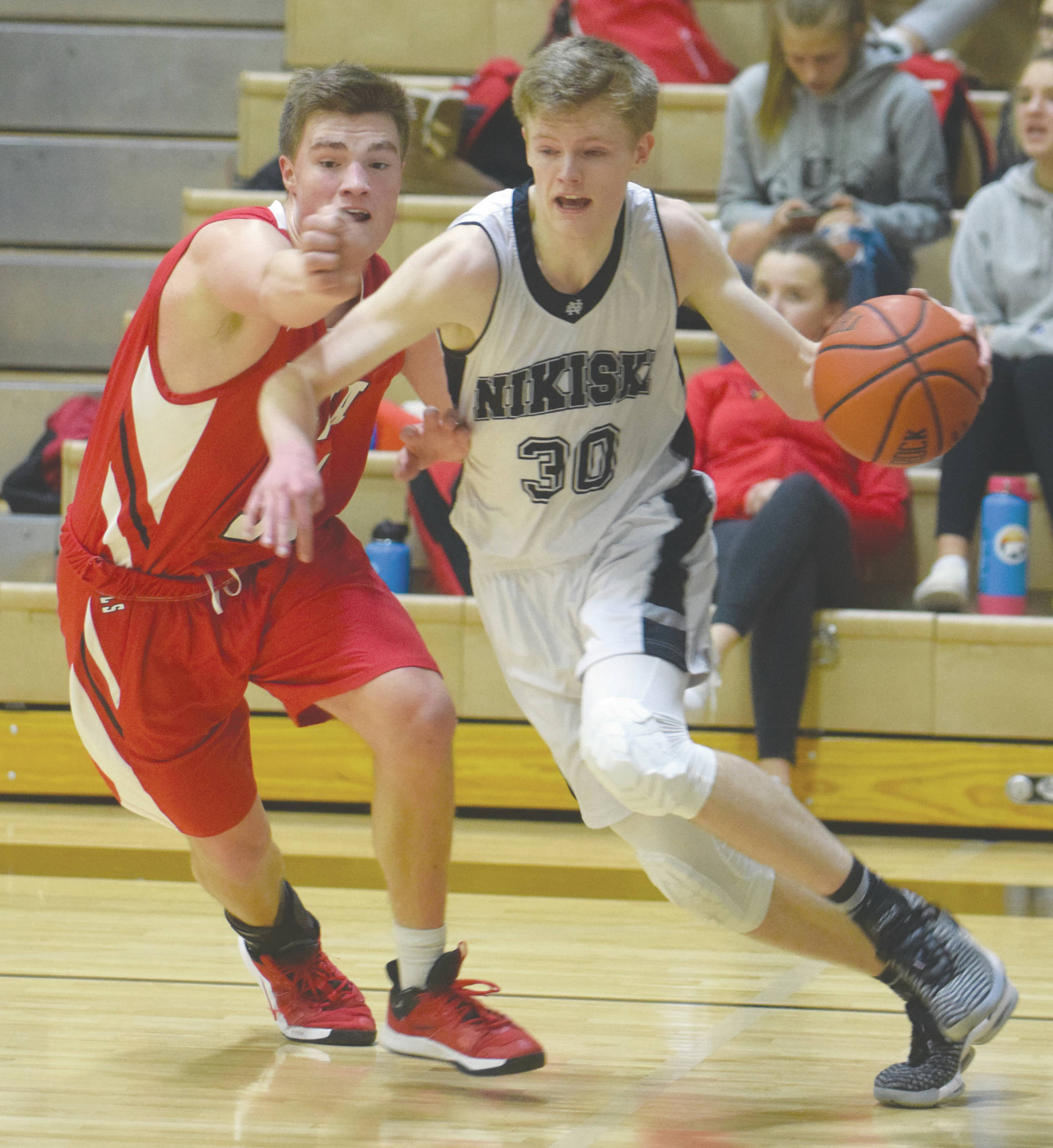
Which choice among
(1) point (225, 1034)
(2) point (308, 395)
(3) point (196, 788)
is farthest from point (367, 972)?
(2) point (308, 395)

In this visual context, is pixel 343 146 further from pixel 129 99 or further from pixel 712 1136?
pixel 129 99

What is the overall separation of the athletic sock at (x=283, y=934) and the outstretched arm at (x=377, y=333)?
0.74m

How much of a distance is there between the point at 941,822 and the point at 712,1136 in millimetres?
1806

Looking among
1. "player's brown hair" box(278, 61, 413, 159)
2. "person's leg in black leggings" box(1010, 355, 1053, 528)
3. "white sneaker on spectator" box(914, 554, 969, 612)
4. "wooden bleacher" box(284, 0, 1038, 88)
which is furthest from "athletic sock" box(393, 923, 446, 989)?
"wooden bleacher" box(284, 0, 1038, 88)

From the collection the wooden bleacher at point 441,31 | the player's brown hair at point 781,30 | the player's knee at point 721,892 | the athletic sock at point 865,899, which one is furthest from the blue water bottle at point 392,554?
the wooden bleacher at point 441,31

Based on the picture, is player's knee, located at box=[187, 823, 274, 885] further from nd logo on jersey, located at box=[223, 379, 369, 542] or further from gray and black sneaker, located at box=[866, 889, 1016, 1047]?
gray and black sneaker, located at box=[866, 889, 1016, 1047]

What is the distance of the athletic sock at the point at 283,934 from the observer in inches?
98.9

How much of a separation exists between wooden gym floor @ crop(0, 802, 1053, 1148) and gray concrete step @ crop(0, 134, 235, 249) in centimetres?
271

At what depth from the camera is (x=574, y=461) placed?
227cm

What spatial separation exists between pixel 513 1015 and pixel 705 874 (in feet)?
1.99

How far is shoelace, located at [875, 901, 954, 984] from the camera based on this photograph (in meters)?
2.14

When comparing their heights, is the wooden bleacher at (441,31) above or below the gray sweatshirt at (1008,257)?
above

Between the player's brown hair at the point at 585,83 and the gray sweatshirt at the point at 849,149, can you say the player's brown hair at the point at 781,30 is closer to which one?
the gray sweatshirt at the point at 849,149

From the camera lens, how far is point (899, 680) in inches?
146
